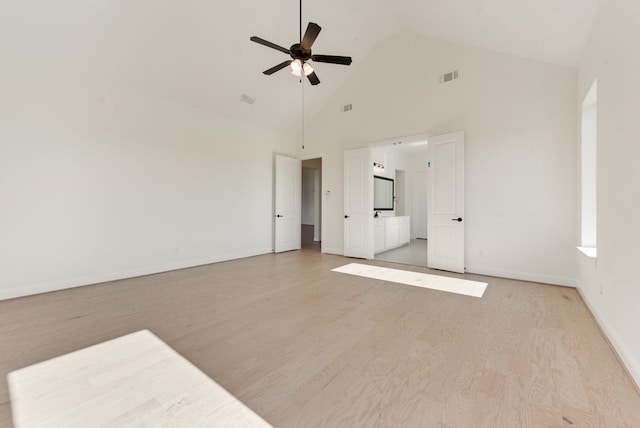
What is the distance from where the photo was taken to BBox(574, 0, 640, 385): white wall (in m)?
1.83

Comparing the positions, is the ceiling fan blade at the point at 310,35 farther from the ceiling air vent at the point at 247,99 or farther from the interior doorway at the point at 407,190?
the interior doorway at the point at 407,190

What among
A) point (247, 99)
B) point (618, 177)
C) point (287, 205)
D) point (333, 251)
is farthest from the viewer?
point (287, 205)

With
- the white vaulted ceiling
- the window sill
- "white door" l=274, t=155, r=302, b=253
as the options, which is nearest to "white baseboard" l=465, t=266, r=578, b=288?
the window sill

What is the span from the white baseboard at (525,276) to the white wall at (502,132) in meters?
0.01

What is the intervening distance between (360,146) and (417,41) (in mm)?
2221

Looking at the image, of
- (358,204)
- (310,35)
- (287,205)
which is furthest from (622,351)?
(287,205)

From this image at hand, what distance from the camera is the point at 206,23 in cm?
396

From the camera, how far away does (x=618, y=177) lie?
6.98 feet

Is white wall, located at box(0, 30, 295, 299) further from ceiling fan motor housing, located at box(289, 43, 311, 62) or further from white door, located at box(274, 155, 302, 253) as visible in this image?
ceiling fan motor housing, located at box(289, 43, 311, 62)

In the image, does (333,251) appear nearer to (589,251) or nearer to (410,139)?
(410,139)

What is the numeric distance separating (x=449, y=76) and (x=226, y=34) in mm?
3870

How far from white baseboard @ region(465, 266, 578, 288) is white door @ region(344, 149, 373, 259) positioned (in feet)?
6.80

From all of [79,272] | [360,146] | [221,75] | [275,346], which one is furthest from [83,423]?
[360,146]

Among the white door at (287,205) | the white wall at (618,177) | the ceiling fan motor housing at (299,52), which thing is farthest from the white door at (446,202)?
the white door at (287,205)
